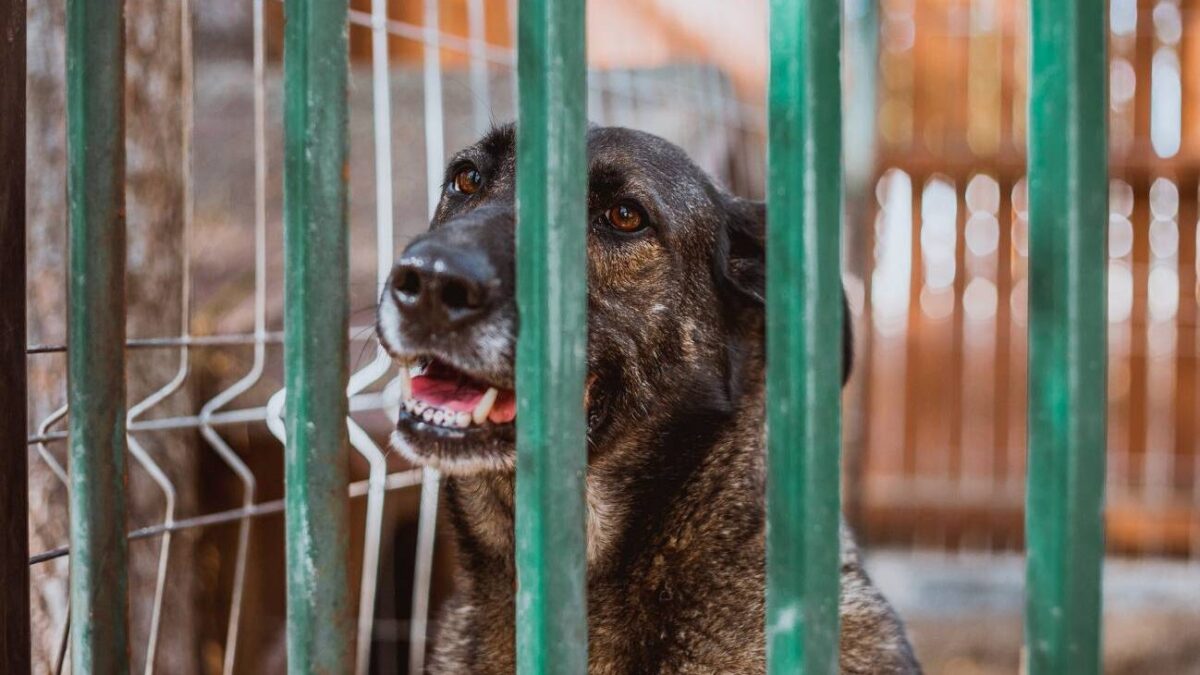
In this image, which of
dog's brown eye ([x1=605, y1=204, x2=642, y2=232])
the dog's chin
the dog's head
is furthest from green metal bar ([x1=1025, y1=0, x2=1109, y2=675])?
dog's brown eye ([x1=605, y1=204, x2=642, y2=232])

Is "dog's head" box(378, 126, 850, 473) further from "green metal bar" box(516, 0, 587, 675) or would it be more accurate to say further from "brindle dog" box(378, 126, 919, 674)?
"green metal bar" box(516, 0, 587, 675)

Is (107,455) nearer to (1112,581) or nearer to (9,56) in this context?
(9,56)

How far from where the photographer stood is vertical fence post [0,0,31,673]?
1.22 metres

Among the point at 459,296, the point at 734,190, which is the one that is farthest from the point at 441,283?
the point at 734,190

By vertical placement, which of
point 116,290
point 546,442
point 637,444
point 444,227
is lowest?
point 637,444

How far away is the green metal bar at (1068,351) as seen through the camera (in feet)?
3.13

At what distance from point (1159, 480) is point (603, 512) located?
452cm

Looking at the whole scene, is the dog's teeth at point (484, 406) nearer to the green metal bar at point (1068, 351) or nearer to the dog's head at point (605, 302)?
the dog's head at point (605, 302)

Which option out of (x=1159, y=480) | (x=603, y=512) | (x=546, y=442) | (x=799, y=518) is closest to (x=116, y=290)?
(x=546, y=442)

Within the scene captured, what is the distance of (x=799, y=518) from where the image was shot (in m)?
1.01

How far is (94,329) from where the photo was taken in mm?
1221

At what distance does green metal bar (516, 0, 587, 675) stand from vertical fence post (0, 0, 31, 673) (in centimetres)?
65

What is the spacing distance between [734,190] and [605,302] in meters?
2.84

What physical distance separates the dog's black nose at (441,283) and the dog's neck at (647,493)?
0.49 m
